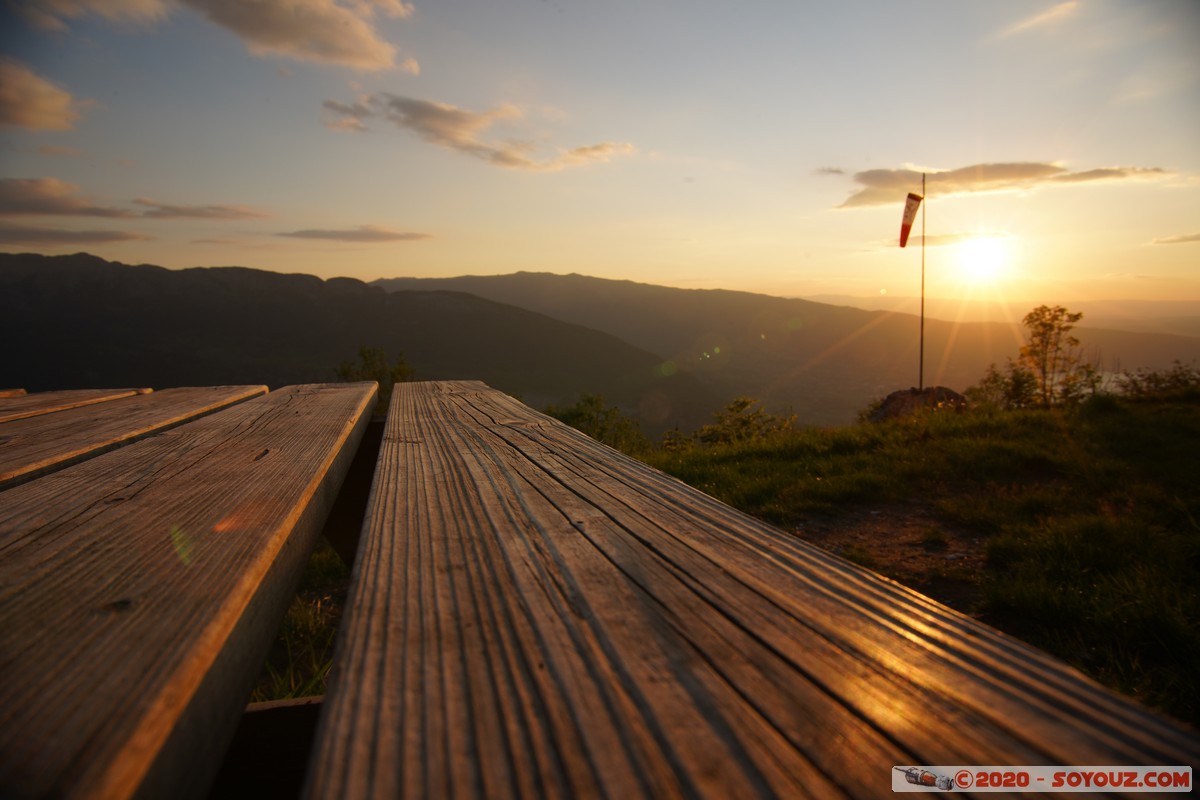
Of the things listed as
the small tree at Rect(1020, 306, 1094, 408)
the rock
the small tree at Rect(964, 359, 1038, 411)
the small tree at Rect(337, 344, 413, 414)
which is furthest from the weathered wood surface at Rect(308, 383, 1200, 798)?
Answer: the small tree at Rect(337, 344, 413, 414)

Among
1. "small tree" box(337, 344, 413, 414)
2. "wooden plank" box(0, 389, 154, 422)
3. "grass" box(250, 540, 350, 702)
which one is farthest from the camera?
"small tree" box(337, 344, 413, 414)

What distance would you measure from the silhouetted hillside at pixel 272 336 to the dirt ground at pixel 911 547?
115 metres

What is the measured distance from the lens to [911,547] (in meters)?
3.75

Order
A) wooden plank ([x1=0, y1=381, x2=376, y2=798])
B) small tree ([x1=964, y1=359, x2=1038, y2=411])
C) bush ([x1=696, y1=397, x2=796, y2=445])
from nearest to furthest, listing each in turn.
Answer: wooden plank ([x1=0, y1=381, x2=376, y2=798]) < small tree ([x1=964, y1=359, x2=1038, y2=411]) < bush ([x1=696, y1=397, x2=796, y2=445])

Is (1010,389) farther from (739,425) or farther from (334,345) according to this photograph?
(334,345)

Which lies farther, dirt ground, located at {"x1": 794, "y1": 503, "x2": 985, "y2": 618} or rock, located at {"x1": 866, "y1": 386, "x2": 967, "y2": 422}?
rock, located at {"x1": 866, "y1": 386, "x2": 967, "y2": 422}

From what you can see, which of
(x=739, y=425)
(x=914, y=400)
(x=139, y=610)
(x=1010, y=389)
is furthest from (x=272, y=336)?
(x=139, y=610)

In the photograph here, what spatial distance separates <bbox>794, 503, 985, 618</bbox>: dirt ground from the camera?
3.22m

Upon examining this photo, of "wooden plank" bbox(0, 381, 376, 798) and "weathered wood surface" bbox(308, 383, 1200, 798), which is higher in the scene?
"wooden plank" bbox(0, 381, 376, 798)

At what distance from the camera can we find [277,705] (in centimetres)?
88

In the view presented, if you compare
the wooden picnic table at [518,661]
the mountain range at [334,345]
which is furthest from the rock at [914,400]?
the mountain range at [334,345]

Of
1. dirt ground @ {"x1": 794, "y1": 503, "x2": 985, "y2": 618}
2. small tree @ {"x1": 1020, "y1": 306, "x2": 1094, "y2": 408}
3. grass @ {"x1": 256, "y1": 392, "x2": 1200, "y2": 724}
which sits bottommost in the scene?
dirt ground @ {"x1": 794, "y1": 503, "x2": 985, "y2": 618}

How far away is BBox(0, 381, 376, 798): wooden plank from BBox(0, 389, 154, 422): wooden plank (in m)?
1.39

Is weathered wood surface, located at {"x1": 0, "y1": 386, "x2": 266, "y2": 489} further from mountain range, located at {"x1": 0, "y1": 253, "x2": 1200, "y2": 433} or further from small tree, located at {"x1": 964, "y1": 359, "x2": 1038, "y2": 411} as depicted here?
mountain range, located at {"x1": 0, "y1": 253, "x2": 1200, "y2": 433}
